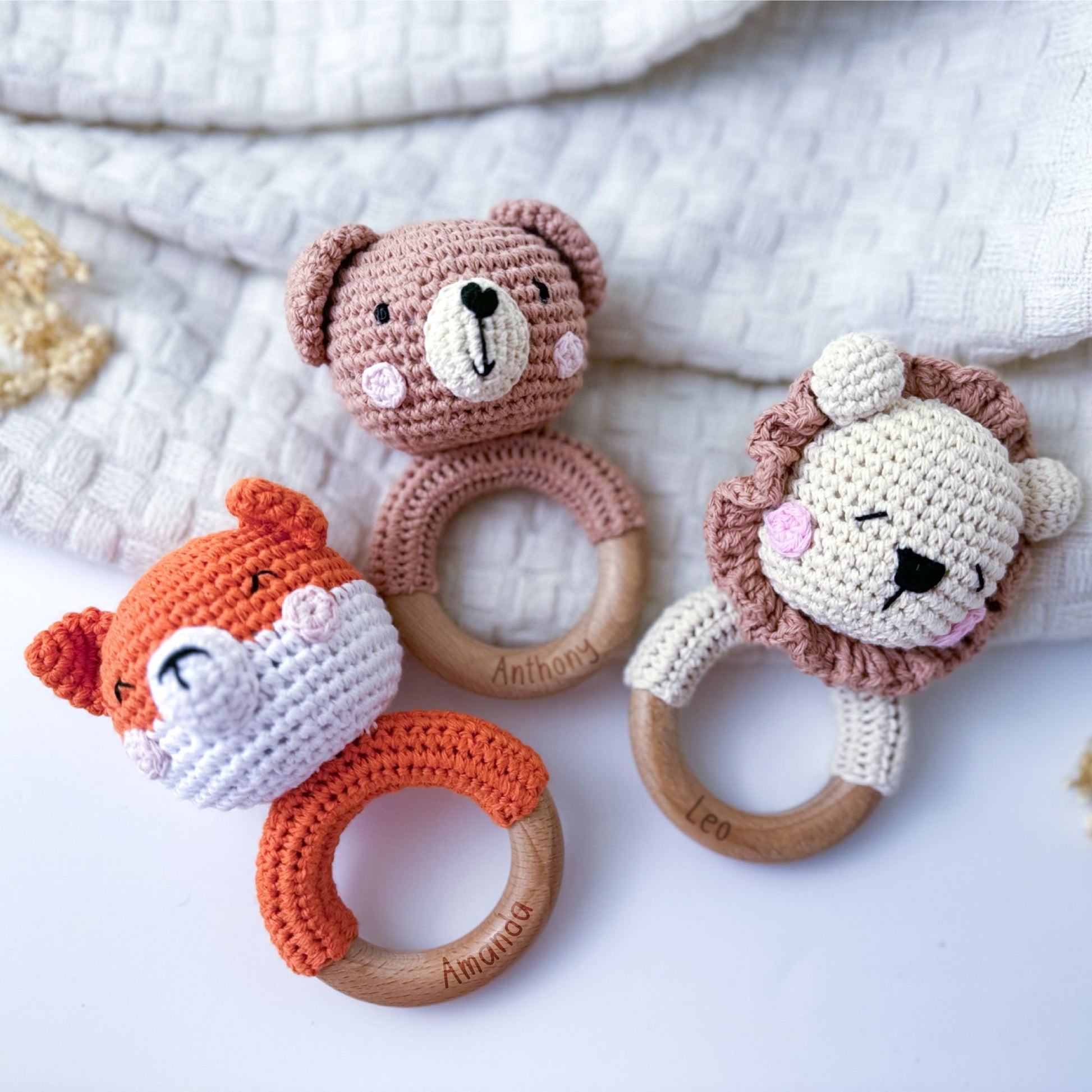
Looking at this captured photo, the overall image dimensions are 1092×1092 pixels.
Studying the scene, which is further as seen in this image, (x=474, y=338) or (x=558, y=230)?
(x=558, y=230)

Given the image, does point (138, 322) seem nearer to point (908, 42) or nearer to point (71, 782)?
point (71, 782)

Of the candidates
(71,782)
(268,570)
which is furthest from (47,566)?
(268,570)

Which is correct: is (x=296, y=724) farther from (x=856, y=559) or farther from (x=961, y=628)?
(x=961, y=628)

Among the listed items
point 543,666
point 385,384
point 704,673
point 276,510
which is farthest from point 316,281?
point 704,673

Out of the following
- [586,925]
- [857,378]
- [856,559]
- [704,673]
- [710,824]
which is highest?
[857,378]

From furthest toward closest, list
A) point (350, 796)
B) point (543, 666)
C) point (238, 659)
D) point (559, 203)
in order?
point (559, 203) < point (543, 666) < point (350, 796) < point (238, 659)

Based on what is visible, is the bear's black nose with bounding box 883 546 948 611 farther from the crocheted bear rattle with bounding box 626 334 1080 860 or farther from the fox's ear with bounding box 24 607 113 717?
the fox's ear with bounding box 24 607 113 717
